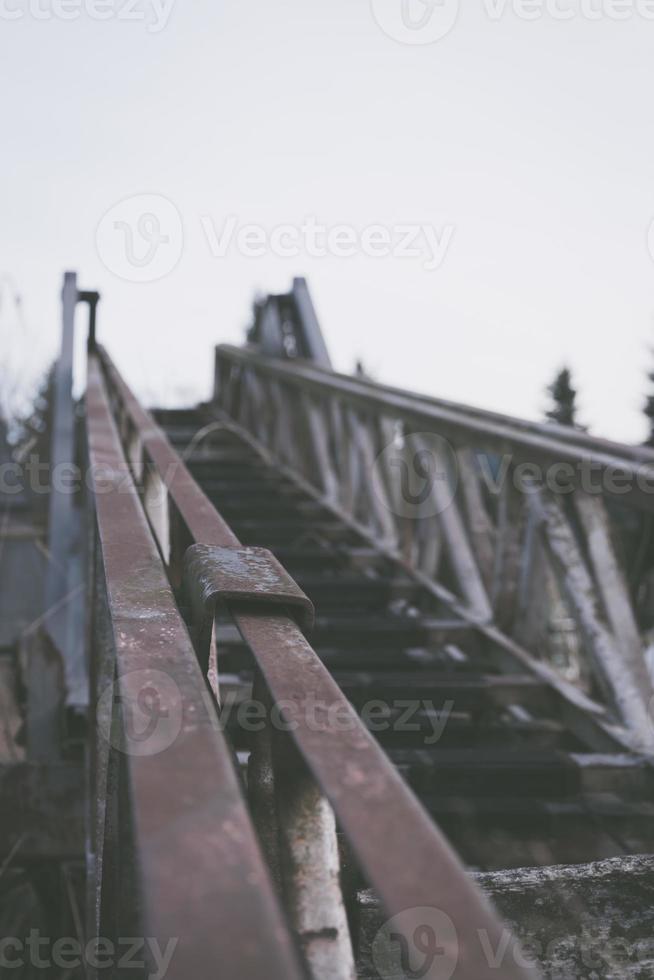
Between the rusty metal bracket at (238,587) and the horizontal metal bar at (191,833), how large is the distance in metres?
0.06

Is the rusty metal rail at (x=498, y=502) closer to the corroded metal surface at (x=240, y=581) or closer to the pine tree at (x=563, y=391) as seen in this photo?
the corroded metal surface at (x=240, y=581)

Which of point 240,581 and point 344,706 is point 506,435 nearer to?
point 240,581

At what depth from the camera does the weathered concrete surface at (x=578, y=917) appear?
1.44m

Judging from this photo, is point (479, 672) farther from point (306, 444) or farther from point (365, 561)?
point (306, 444)

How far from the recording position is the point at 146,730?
0.87m

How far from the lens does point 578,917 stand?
4.90ft

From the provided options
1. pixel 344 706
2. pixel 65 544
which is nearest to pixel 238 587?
pixel 344 706

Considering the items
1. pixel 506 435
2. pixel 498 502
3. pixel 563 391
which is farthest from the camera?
pixel 563 391

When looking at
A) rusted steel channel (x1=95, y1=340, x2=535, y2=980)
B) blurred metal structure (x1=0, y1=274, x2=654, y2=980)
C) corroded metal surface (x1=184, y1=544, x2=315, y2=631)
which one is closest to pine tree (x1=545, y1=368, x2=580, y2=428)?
blurred metal structure (x1=0, y1=274, x2=654, y2=980)

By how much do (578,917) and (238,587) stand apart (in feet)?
2.83

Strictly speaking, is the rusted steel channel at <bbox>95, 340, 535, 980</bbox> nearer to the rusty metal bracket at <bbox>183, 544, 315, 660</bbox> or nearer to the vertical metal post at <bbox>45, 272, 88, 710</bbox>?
the rusty metal bracket at <bbox>183, 544, 315, 660</bbox>

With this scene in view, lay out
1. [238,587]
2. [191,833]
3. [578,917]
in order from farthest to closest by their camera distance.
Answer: [578,917]
[238,587]
[191,833]

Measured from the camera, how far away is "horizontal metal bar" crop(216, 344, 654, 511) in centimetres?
257

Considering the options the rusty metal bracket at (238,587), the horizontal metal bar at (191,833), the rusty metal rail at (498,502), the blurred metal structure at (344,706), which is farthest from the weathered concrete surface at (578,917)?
the rusty metal rail at (498,502)
